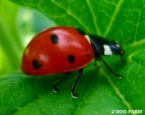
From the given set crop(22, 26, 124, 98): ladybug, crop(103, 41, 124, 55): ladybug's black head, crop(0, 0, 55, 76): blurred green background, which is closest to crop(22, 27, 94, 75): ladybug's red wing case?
crop(22, 26, 124, 98): ladybug

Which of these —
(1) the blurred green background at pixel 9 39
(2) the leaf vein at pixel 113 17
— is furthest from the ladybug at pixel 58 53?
(1) the blurred green background at pixel 9 39

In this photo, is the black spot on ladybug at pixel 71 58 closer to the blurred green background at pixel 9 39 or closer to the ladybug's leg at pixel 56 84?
the ladybug's leg at pixel 56 84

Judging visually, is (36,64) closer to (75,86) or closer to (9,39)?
(75,86)

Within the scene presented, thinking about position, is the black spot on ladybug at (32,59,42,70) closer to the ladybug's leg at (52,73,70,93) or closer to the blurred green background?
the ladybug's leg at (52,73,70,93)

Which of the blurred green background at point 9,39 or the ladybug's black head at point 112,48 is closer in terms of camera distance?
the ladybug's black head at point 112,48

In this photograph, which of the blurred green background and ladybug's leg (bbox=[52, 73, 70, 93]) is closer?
ladybug's leg (bbox=[52, 73, 70, 93])
